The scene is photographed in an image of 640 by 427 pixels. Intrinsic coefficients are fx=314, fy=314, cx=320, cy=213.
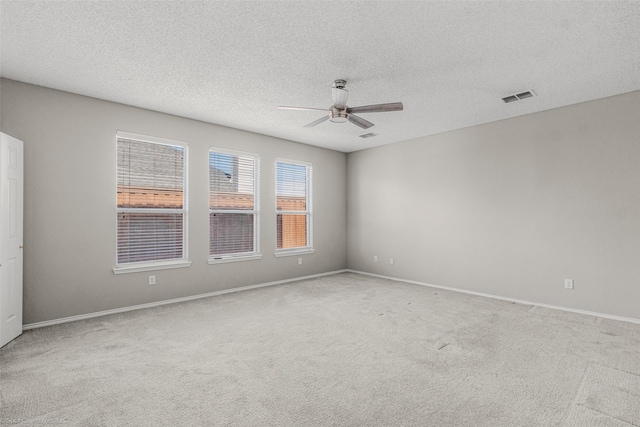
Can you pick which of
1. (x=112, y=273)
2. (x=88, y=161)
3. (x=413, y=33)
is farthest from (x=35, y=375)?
(x=413, y=33)

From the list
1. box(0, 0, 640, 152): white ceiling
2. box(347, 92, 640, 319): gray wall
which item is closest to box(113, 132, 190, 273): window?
box(0, 0, 640, 152): white ceiling

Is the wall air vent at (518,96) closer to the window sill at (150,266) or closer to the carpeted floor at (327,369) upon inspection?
the carpeted floor at (327,369)

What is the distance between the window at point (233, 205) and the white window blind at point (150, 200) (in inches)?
18.8

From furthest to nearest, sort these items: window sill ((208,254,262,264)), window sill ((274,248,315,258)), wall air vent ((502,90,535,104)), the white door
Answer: window sill ((274,248,315,258)), window sill ((208,254,262,264)), wall air vent ((502,90,535,104)), the white door

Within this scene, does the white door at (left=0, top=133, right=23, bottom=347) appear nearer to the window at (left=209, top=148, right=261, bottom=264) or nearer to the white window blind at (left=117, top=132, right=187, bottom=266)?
the white window blind at (left=117, top=132, right=187, bottom=266)

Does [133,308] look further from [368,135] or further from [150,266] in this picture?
[368,135]

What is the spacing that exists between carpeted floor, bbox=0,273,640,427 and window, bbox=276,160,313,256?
2.11 m

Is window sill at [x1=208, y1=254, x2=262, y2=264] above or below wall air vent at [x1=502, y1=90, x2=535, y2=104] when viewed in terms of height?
below

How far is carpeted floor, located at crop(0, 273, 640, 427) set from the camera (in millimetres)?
1964

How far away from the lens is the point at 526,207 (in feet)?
14.7

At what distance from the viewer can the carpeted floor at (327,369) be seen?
1964 millimetres

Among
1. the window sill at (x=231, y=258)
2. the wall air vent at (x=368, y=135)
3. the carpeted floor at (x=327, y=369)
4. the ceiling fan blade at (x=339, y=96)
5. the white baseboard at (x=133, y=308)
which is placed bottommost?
the carpeted floor at (x=327, y=369)

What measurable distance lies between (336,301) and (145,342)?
2445 mm

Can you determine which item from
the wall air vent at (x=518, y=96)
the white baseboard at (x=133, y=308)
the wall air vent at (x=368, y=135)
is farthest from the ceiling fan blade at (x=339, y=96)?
the white baseboard at (x=133, y=308)
